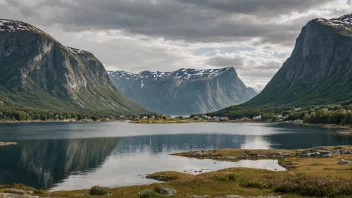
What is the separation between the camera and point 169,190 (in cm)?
5338

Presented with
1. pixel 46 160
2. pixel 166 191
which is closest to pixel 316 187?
pixel 166 191

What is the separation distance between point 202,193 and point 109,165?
68.6m

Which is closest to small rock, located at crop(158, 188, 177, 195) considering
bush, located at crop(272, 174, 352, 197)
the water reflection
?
bush, located at crop(272, 174, 352, 197)

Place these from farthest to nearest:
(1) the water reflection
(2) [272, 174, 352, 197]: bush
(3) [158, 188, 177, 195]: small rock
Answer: (1) the water reflection, (3) [158, 188, 177, 195]: small rock, (2) [272, 174, 352, 197]: bush

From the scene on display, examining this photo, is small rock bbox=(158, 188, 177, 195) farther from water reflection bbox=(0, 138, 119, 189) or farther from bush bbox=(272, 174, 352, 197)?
water reflection bbox=(0, 138, 119, 189)

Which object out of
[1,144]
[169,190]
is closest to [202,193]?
[169,190]

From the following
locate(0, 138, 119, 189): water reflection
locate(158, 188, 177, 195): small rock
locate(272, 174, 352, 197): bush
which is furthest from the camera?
locate(0, 138, 119, 189): water reflection

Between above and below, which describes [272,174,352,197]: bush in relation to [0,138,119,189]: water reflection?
above

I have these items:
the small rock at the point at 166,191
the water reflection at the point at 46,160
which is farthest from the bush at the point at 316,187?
the water reflection at the point at 46,160

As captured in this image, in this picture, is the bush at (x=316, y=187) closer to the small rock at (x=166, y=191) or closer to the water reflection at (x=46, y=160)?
the small rock at (x=166, y=191)

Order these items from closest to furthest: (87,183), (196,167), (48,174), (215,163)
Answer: (87,183), (48,174), (196,167), (215,163)

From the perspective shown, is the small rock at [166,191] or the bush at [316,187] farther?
the small rock at [166,191]

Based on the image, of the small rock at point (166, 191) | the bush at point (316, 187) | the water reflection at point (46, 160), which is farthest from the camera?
the water reflection at point (46, 160)

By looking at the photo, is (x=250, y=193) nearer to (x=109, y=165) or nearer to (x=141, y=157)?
(x=109, y=165)
